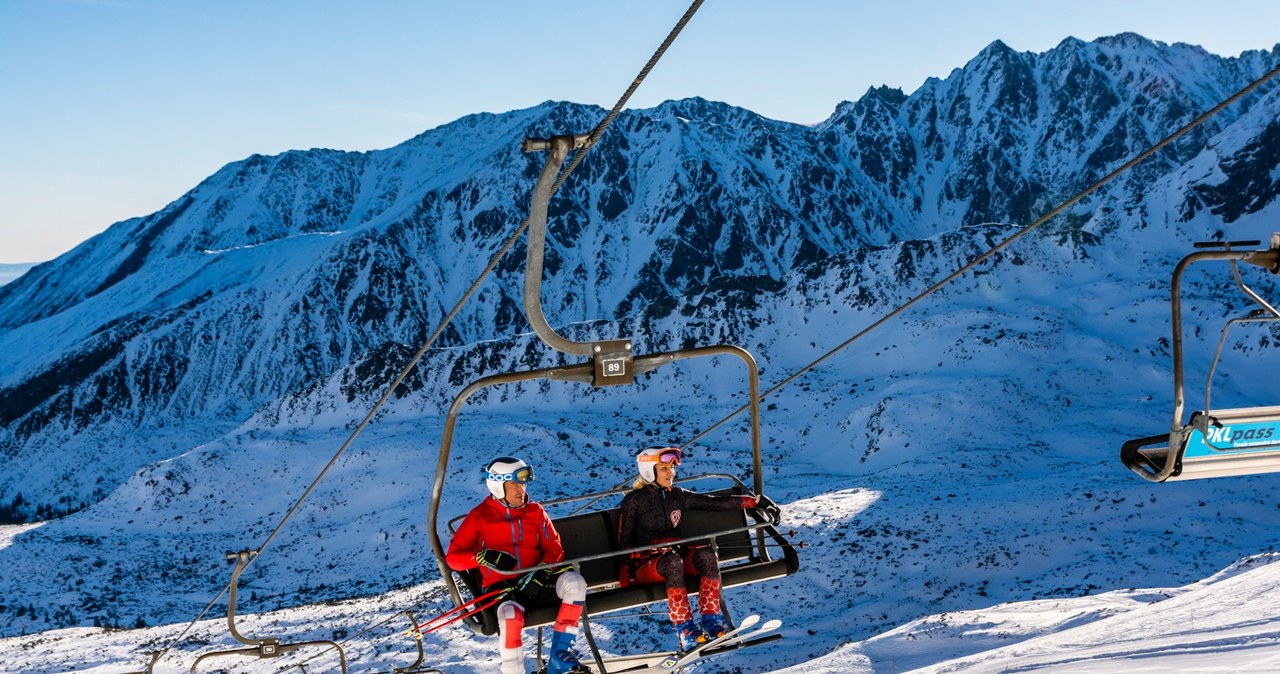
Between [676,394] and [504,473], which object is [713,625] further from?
[676,394]

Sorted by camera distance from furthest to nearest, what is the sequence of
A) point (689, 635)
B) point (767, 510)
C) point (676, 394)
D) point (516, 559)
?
point (676, 394) < point (767, 510) < point (689, 635) < point (516, 559)

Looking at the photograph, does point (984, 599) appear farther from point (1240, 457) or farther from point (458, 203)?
point (458, 203)

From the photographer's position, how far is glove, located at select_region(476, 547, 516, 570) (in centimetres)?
895

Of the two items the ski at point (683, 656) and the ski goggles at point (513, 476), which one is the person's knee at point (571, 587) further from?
the ski goggles at point (513, 476)

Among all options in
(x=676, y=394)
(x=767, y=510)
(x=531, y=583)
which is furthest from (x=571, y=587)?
(x=676, y=394)

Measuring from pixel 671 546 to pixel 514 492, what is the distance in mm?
1691

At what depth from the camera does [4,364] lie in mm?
147750

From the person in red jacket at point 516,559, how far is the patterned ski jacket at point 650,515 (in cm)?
84

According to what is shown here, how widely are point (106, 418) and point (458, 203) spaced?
2799 inches

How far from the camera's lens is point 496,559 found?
898 centimetres

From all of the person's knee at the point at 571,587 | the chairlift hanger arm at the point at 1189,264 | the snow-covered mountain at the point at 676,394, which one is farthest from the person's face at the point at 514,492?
the snow-covered mountain at the point at 676,394

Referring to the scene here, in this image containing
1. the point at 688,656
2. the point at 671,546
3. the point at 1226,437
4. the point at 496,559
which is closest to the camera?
the point at 1226,437

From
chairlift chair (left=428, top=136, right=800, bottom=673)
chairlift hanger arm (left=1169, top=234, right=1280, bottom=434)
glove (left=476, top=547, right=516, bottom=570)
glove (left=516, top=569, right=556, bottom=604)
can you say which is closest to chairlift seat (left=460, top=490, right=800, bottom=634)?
chairlift chair (left=428, top=136, right=800, bottom=673)

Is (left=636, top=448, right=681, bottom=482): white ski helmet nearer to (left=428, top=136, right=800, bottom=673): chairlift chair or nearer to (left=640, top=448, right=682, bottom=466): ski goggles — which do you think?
(left=640, top=448, right=682, bottom=466): ski goggles
